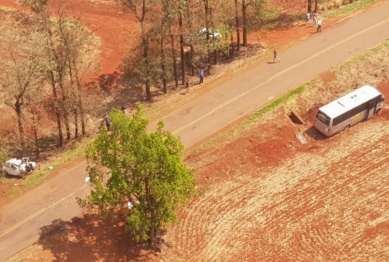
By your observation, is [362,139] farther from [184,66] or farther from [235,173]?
[184,66]

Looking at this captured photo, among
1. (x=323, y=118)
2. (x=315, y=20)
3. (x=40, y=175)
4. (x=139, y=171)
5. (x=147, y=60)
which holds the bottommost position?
(x=40, y=175)

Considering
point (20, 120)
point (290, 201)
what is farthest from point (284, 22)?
point (20, 120)

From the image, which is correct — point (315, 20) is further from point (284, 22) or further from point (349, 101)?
point (349, 101)

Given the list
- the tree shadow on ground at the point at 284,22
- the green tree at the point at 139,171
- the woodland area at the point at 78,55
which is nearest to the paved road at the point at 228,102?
the woodland area at the point at 78,55

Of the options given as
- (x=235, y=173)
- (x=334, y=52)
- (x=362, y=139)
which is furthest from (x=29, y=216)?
(x=334, y=52)

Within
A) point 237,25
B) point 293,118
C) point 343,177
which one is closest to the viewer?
point 343,177

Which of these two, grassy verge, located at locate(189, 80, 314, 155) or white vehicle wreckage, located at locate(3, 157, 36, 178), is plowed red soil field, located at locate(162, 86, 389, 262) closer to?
grassy verge, located at locate(189, 80, 314, 155)

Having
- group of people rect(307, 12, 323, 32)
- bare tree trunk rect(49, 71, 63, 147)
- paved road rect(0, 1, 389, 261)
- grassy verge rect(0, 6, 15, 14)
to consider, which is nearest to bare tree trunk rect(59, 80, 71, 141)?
bare tree trunk rect(49, 71, 63, 147)
